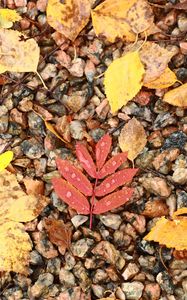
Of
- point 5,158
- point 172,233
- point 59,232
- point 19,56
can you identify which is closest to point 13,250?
point 59,232

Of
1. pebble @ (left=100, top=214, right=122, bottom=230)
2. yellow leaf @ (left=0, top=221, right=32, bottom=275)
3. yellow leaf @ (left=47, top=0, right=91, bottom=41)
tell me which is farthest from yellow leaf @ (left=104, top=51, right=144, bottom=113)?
yellow leaf @ (left=0, top=221, right=32, bottom=275)

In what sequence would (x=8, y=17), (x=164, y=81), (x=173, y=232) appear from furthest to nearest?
(x=8, y=17) → (x=164, y=81) → (x=173, y=232)

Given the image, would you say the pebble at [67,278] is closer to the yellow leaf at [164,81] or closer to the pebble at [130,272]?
the pebble at [130,272]

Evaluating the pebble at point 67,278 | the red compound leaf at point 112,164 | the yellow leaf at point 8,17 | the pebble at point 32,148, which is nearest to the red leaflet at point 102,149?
the red compound leaf at point 112,164

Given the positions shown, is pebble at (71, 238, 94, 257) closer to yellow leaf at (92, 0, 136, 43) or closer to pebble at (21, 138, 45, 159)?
pebble at (21, 138, 45, 159)

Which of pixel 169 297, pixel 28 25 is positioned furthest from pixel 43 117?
pixel 169 297

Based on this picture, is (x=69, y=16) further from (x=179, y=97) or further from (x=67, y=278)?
(x=67, y=278)
